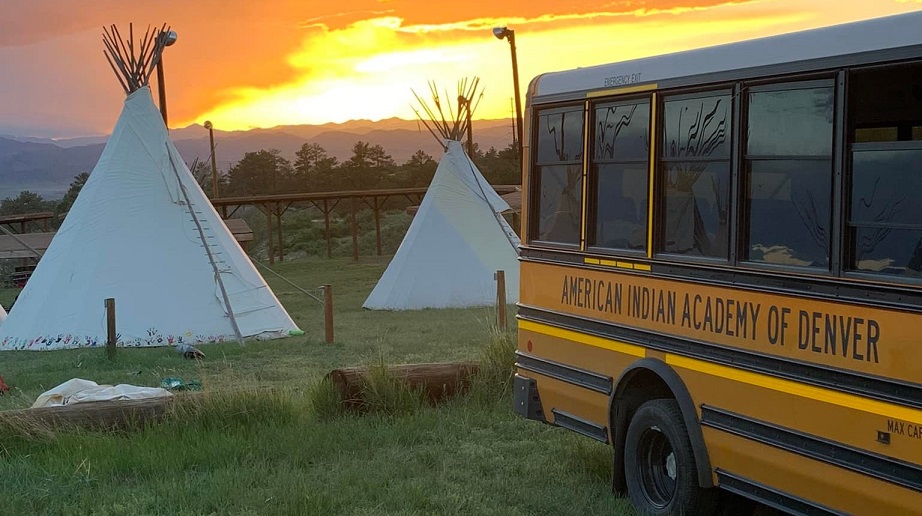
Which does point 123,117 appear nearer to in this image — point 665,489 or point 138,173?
point 138,173

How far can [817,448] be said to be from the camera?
15.5ft

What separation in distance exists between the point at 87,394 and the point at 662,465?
5488 mm

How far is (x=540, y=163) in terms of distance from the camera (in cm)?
736

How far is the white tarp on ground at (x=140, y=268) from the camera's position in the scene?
58.5 feet

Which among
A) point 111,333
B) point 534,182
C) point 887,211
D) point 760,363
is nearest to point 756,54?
point 887,211

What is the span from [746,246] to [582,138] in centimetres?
183

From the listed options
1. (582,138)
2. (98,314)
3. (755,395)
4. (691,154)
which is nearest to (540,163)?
(582,138)

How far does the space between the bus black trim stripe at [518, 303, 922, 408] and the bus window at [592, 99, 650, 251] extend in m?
0.55

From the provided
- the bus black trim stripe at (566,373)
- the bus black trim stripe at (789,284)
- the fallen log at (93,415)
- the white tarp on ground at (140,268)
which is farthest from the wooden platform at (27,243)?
the bus black trim stripe at (789,284)

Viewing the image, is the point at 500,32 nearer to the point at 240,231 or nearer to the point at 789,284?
the point at 240,231

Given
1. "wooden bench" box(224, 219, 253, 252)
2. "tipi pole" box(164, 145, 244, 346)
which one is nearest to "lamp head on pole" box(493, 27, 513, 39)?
"wooden bench" box(224, 219, 253, 252)

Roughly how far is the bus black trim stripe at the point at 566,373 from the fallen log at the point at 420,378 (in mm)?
1866

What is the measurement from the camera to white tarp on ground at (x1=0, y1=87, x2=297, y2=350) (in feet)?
58.5

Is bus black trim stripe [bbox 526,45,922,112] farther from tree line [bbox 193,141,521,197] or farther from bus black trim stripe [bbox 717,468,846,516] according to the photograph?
tree line [bbox 193,141,521,197]
